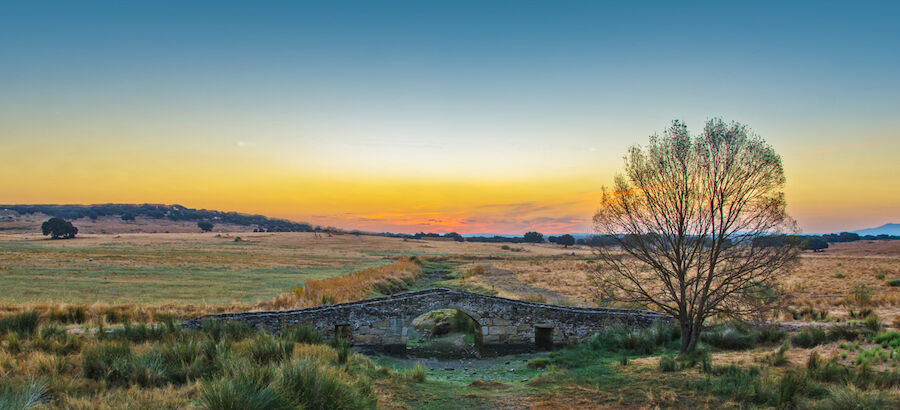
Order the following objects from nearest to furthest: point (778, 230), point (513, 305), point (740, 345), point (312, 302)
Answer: point (778, 230) → point (740, 345) → point (513, 305) → point (312, 302)

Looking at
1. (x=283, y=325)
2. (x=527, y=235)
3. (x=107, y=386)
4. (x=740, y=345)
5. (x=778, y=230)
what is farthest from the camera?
(x=527, y=235)

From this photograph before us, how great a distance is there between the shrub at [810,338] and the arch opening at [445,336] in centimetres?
1268

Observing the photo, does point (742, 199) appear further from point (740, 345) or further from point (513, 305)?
point (513, 305)

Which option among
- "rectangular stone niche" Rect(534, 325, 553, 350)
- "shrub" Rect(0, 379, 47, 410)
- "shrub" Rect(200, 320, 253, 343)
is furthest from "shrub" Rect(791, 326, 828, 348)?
"shrub" Rect(0, 379, 47, 410)

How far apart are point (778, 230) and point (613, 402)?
7663 mm

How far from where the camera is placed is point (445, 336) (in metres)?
27.3

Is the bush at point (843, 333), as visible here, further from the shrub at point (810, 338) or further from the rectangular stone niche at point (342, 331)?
the rectangular stone niche at point (342, 331)

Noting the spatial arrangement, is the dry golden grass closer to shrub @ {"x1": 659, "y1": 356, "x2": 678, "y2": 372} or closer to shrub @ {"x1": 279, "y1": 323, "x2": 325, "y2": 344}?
shrub @ {"x1": 659, "y1": 356, "x2": 678, "y2": 372}

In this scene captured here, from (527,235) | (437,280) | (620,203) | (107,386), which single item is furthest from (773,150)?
(527,235)

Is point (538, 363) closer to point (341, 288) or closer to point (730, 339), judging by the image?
point (730, 339)

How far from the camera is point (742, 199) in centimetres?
1402

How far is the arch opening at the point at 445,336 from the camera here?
2298 cm

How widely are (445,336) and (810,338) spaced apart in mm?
17710

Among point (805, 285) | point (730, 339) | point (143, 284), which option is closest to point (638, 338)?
point (730, 339)
